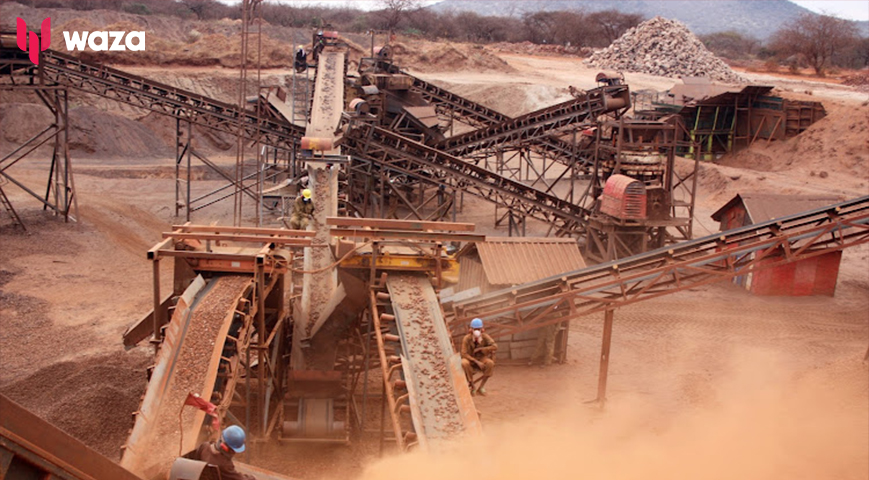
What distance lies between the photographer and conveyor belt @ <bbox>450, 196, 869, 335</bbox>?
594 inches

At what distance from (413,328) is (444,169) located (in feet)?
46.5

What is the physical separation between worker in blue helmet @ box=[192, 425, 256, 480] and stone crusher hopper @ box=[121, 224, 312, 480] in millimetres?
486

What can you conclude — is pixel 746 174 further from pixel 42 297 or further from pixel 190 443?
pixel 190 443

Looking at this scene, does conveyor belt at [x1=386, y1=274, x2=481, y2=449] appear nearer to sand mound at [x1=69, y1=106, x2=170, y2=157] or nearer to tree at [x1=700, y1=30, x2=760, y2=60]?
sand mound at [x1=69, y1=106, x2=170, y2=157]

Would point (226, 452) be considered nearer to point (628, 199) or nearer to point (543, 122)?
point (628, 199)

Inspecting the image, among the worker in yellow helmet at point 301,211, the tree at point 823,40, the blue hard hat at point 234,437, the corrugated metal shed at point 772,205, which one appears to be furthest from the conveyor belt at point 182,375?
the tree at point 823,40

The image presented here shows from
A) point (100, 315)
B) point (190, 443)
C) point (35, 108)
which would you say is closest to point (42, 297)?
point (100, 315)

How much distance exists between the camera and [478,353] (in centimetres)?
1263

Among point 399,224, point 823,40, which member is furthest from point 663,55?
point 399,224

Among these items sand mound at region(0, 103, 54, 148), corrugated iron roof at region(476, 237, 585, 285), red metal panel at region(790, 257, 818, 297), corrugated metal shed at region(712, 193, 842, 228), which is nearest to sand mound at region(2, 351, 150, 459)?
corrugated iron roof at region(476, 237, 585, 285)

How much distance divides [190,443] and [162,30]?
183 ft

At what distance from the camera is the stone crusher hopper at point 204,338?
8469mm

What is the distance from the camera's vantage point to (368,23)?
3022 inches

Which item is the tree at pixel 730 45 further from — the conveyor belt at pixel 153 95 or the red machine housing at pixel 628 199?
the conveyor belt at pixel 153 95
